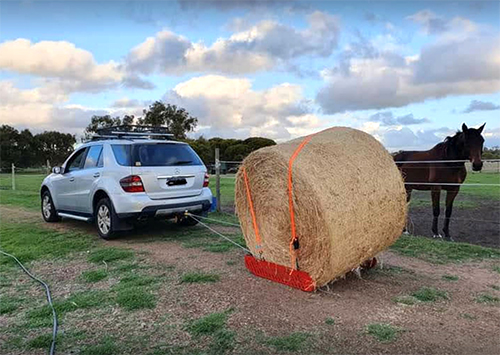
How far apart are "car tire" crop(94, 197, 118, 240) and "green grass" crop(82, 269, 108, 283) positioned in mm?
1628

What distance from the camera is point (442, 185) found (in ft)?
26.6

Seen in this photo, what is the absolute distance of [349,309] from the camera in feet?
12.8

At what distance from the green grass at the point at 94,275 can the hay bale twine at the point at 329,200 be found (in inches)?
70.0

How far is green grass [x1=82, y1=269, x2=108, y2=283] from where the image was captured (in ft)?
16.3

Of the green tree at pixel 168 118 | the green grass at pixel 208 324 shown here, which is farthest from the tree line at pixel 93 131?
the green grass at pixel 208 324

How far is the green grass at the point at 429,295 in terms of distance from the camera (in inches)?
164

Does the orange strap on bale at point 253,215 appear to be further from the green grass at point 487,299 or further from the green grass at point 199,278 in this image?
the green grass at point 487,299

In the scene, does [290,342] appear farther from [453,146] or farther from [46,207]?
[46,207]

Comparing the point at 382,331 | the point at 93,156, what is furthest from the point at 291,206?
the point at 93,156

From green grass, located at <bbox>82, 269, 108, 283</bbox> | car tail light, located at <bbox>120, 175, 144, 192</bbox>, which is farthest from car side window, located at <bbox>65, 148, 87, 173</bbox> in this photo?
green grass, located at <bbox>82, 269, 108, 283</bbox>

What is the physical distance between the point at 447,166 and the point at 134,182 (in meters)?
5.66

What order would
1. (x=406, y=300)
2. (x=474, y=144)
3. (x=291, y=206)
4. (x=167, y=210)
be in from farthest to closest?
1. (x=474, y=144)
2. (x=167, y=210)
3. (x=291, y=206)
4. (x=406, y=300)

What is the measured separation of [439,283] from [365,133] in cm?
186

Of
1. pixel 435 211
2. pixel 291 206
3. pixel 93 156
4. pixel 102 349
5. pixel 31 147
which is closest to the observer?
pixel 102 349
